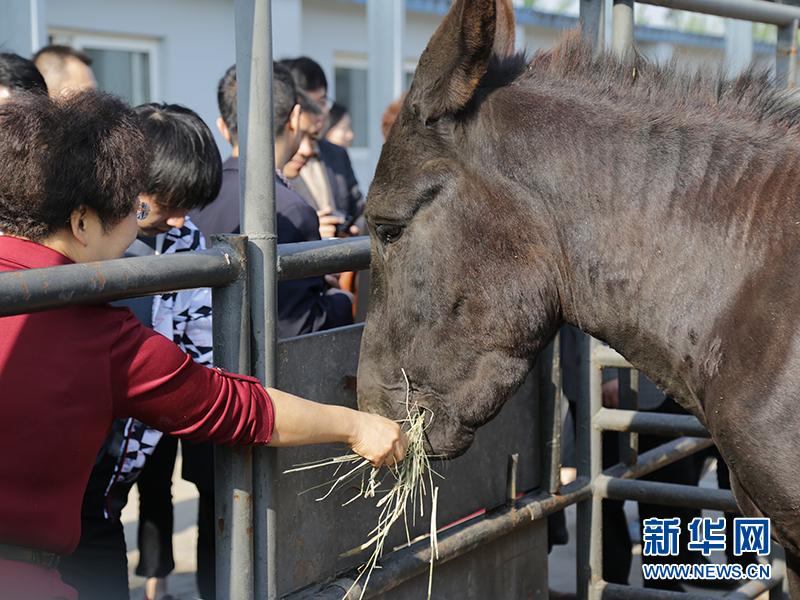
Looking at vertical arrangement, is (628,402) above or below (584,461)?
above

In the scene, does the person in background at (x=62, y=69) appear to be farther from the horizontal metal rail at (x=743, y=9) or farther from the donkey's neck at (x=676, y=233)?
the donkey's neck at (x=676, y=233)

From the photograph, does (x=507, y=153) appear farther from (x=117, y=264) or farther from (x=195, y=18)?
(x=195, y=18)

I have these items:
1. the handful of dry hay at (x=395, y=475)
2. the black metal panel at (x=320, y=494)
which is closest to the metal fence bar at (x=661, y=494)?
the black metal panel at (x=320, y=494)

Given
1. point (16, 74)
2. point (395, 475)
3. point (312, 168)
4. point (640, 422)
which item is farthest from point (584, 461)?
point (312, 168)

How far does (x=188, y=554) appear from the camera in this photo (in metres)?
5.29

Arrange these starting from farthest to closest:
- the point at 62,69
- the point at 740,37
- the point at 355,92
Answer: the point at 355,92 < the point at 740,37 < the point at 62,69

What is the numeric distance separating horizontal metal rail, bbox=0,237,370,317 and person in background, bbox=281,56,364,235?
3.08 m

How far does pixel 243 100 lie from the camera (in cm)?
226

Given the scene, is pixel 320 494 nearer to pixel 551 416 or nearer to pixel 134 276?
pixel 134 276

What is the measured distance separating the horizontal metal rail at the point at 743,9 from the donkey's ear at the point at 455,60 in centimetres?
134

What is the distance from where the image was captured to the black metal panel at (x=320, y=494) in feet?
7.95

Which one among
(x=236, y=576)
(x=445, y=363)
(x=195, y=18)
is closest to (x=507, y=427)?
(x=445, y=363)

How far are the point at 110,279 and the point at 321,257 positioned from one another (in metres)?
0.73

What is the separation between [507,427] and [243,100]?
1.49 m
